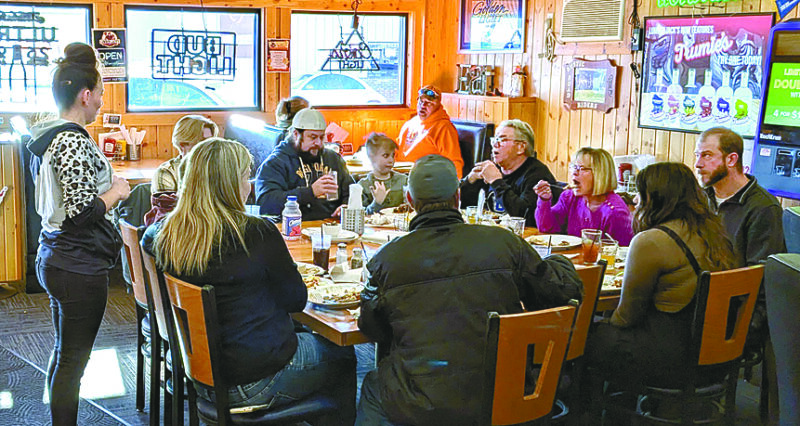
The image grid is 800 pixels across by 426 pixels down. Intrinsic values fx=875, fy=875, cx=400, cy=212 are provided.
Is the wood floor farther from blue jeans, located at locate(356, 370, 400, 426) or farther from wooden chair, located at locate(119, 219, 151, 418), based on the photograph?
blue jeans, located at locate(356, 370, 400, 426)

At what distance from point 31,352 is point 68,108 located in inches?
79.3

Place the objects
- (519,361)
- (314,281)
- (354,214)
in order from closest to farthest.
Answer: (519,361) < (314,281) < (354,214)

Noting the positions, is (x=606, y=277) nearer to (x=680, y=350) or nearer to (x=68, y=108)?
(x=680, y=350)

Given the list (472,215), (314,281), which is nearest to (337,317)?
(314,281)

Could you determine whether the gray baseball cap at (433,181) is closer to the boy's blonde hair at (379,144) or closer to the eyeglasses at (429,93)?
the boy's blonde hair at (379,144)

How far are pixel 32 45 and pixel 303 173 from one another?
3.33m

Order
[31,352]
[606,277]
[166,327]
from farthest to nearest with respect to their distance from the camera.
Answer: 1. [31,352]
2. [606,277]
3. [166,327]

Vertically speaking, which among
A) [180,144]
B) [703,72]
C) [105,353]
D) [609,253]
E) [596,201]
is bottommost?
[105,353]

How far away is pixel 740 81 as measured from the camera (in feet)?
18.0

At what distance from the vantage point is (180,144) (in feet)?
15.8

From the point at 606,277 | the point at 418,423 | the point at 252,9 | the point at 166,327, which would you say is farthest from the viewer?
the point at 252,9

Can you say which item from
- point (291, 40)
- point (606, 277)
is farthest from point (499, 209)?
point (291, 40)

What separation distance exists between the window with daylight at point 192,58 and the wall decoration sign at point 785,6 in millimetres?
4446

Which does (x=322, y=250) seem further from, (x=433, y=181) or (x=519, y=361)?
(x=519, y=361)
